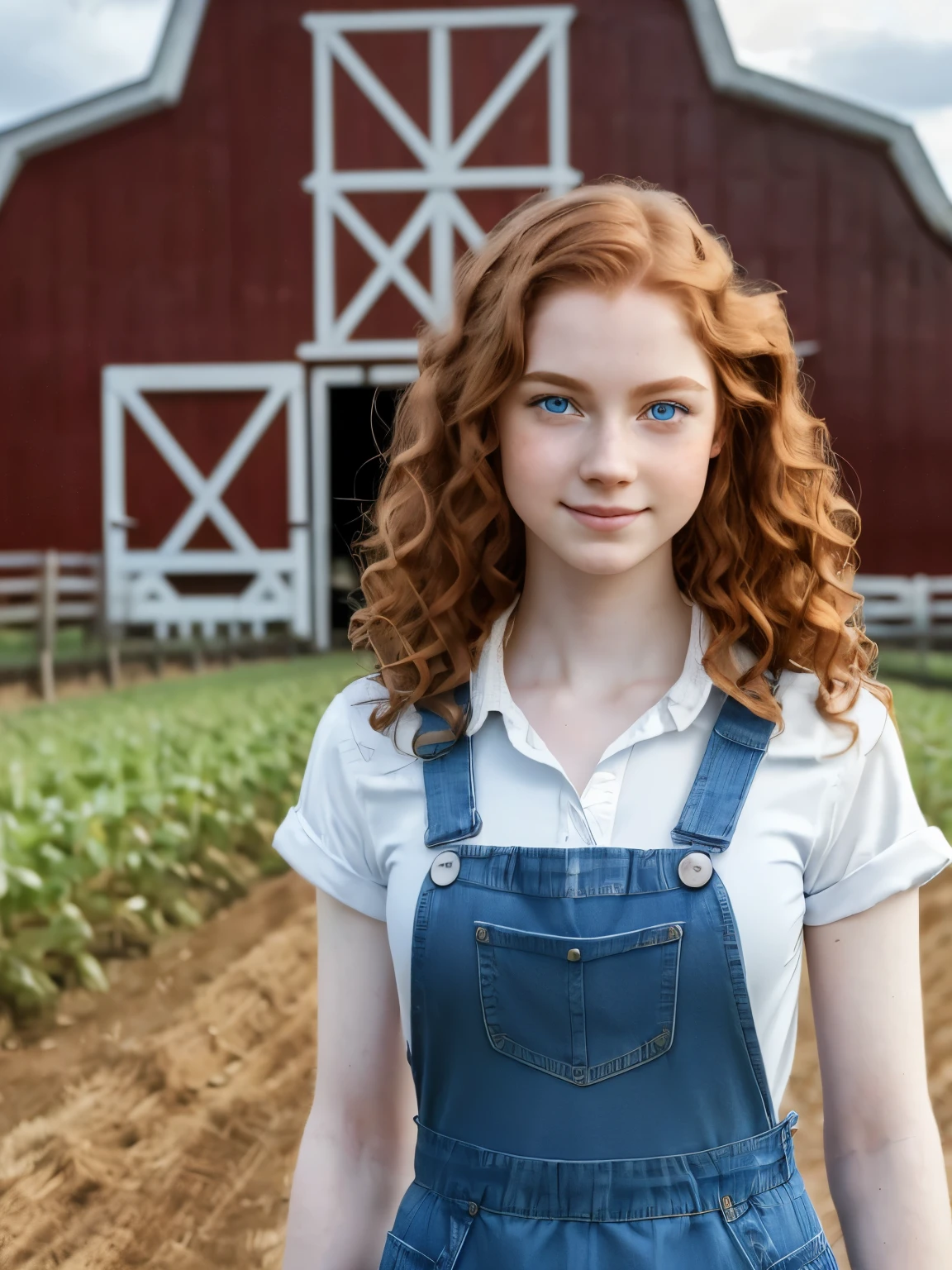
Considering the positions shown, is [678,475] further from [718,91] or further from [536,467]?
[718,91]

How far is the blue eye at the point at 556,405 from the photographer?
1.27 metres

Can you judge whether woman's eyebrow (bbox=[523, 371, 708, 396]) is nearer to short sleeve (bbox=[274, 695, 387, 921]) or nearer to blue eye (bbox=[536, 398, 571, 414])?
blue eye (bbox=[536, 398, 571, 414])

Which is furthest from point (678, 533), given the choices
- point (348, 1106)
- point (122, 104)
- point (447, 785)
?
point (122, 104)

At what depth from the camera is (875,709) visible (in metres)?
1.26

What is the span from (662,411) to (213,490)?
6.00m

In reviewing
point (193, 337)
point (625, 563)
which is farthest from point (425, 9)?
point (625, 563)

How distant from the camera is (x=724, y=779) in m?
1.23

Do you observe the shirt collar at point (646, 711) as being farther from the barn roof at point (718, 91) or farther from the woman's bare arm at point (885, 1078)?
the barn roof at point (718, 91)

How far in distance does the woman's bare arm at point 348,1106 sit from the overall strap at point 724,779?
12.7 inches

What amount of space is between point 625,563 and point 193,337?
6113mm

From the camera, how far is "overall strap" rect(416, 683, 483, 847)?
1.25m

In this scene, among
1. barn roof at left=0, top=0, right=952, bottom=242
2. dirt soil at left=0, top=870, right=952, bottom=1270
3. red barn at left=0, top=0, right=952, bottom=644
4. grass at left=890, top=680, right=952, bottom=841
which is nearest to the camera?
dirt soil at left=0, top=870, right=952, bottom=1270

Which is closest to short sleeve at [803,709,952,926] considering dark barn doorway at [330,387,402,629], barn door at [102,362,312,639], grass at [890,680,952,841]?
grass at [890,680,952,841]

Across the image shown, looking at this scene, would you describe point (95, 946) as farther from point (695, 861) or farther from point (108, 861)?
point (695, 861)
